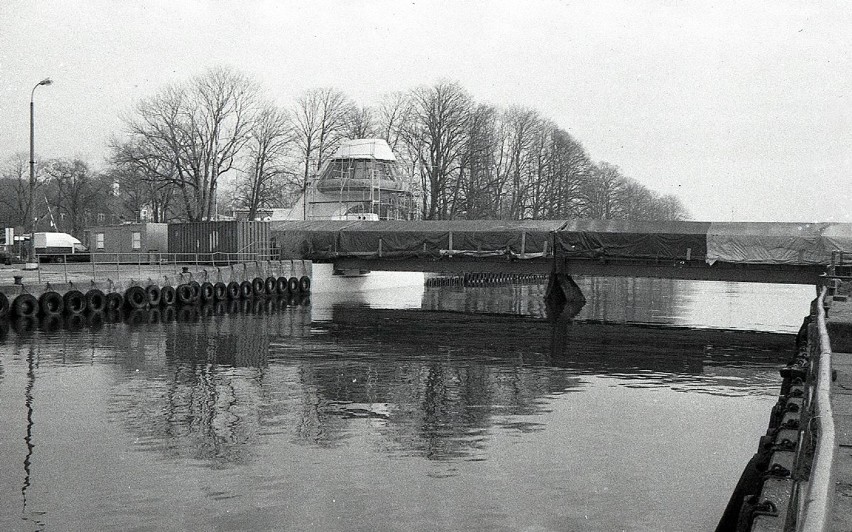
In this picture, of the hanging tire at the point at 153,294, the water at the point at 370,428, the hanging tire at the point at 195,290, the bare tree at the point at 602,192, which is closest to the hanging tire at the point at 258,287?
the hanging tire at the point at 195,290

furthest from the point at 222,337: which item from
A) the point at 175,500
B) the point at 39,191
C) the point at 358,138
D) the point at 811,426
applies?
the point at 39,191

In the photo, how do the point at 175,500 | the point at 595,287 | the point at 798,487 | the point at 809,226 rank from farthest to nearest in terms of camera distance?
1. the point at 595,287
2. the point at 809,226
3. the point at 175,500
4. the point at 798,487

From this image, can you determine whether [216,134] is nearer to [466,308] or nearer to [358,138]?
[358,138]

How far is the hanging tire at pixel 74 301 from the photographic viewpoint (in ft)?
121

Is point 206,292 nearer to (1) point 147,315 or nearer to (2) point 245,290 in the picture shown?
(2) point 245,290

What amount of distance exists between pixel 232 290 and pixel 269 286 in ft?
11.4

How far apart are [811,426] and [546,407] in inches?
502

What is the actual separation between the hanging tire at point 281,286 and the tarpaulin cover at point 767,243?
24.7 metres

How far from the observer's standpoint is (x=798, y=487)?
581 cm

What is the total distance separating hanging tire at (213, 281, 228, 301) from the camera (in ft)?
154

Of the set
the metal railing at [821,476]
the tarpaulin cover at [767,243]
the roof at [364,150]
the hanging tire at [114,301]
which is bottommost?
the hanging tire at [114,301]

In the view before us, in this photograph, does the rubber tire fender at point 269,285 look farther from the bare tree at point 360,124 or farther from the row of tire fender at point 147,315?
the bare tree at point 360,124

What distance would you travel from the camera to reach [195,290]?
1780 inches

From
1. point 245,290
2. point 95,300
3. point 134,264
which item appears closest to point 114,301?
point 95,300
